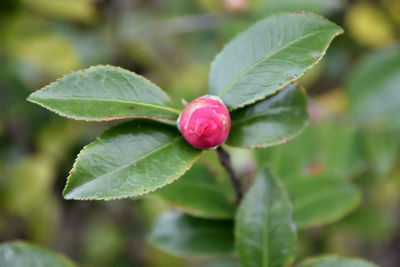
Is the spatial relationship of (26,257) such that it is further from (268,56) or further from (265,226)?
(268,56)

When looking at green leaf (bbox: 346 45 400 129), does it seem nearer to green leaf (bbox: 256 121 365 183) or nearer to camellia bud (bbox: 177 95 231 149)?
green leaf (bbox: 256 121 365 183)

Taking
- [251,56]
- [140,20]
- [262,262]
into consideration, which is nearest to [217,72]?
[251,56]

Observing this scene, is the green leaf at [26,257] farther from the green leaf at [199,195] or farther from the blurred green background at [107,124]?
the blurred green background at [107,124]

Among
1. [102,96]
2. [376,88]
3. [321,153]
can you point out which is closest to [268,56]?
[102,96]

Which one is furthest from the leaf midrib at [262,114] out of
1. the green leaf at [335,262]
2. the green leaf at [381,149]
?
the green leaf at [381,149]

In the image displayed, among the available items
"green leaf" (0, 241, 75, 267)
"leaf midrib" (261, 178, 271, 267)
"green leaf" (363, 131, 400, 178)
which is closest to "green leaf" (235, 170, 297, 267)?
"leaf midrib" (261, 178, 271, 267)

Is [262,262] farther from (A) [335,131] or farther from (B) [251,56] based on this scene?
(A) [335,131]
